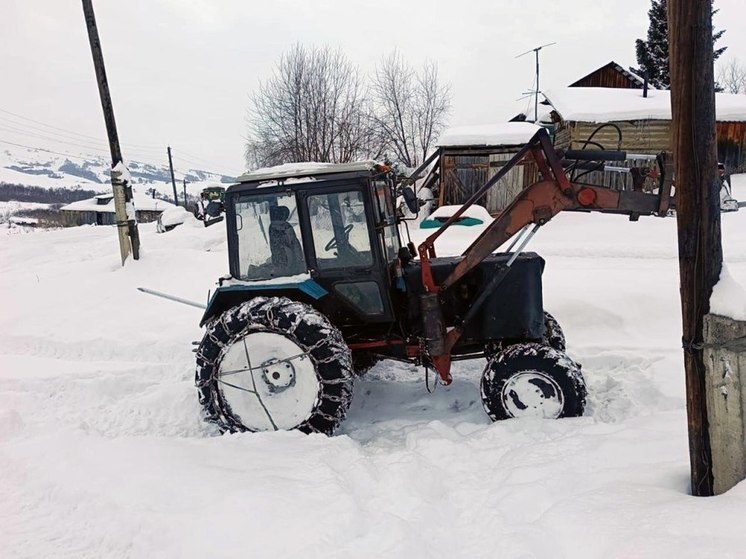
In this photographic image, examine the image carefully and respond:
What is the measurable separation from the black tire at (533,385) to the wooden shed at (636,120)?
45.9 feet

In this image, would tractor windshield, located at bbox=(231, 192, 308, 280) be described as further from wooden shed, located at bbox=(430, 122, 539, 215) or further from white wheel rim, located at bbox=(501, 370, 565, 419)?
wooden shed, located at bbox=(430, 122, 539, 215)

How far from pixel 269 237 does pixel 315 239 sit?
0.40 meters

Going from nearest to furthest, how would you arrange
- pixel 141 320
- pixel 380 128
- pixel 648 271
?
pixel 141 320
pixel 648 271
pixel 380 128

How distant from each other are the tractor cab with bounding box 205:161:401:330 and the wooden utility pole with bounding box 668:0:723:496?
2151 mm

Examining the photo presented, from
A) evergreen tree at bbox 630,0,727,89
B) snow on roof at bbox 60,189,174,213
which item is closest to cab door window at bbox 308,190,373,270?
evergreen tree at bbox 630,0,727,89

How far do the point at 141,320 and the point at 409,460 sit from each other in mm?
5156

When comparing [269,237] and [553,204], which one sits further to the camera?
[269,237]

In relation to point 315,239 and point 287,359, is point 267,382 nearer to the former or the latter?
point 287,359

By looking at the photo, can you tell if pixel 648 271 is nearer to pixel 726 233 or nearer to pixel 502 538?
pixel 726 233

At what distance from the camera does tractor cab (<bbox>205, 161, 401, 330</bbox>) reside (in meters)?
3.97

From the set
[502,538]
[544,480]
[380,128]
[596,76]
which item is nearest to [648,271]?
[544,480]

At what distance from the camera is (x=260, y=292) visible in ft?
13.6

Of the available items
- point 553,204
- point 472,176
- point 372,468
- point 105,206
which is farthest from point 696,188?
point 105,206

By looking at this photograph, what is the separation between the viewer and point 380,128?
2570 cm
